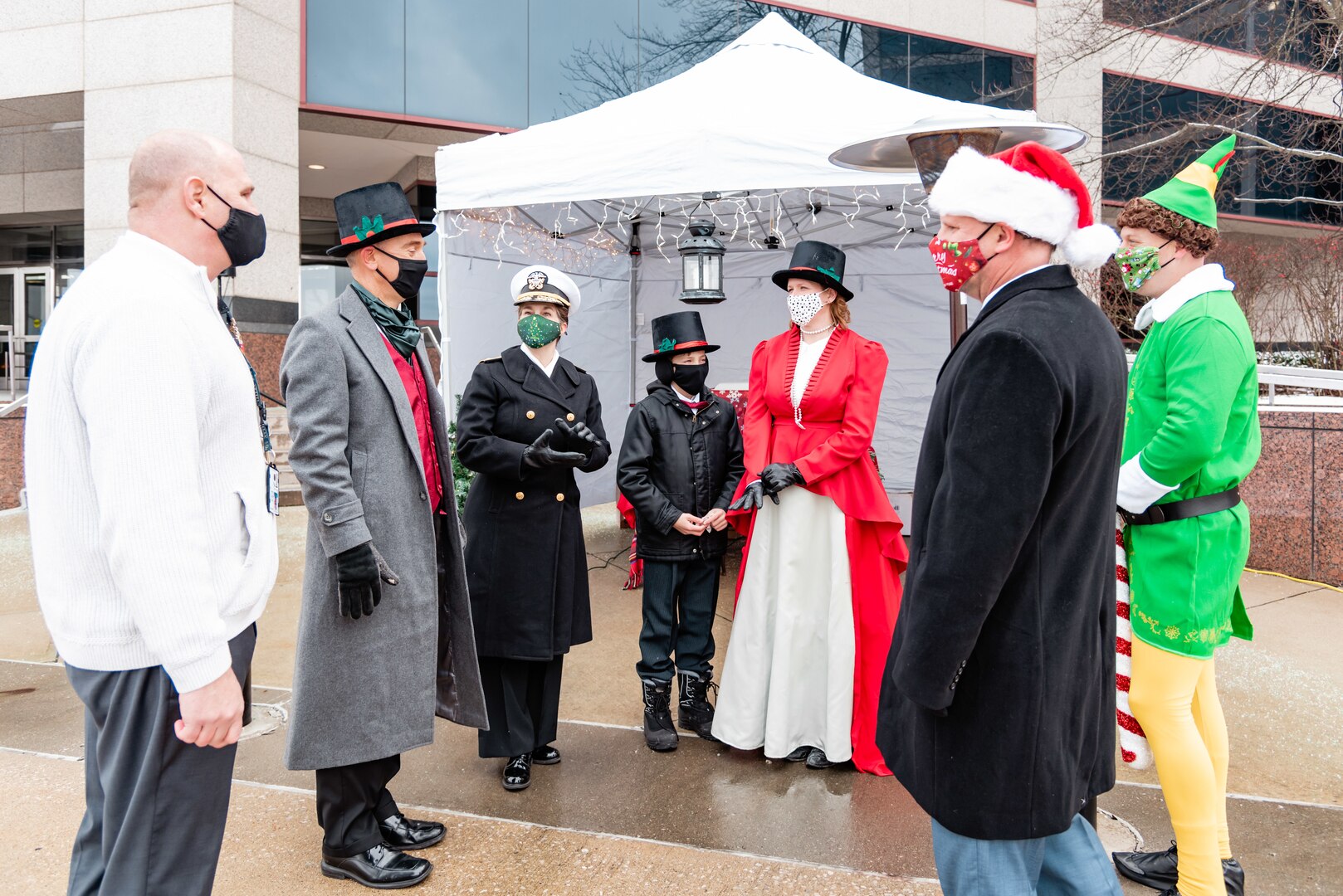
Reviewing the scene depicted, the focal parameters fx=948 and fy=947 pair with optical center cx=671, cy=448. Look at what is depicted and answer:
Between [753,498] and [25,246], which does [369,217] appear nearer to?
[753,498]

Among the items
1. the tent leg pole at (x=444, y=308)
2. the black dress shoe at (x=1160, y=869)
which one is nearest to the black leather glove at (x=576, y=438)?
the tent leg pole at (x=444, y=308)

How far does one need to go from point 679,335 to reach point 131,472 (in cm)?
277

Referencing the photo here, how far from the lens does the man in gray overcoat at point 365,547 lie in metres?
2.75

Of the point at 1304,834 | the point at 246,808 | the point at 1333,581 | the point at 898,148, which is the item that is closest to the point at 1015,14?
the point at 1333,581

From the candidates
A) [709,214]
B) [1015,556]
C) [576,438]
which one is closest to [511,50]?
[709,214]

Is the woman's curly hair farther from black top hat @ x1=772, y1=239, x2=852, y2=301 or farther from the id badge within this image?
the id badge

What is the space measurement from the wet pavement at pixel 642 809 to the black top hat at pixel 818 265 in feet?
6.58

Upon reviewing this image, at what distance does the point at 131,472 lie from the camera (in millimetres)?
1651

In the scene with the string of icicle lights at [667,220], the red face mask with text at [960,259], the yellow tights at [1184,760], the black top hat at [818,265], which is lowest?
the yellow tights at [1184,760]

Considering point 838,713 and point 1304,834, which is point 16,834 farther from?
point 1304,834

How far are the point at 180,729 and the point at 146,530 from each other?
1.20 ft

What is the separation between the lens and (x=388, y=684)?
9.48 ft

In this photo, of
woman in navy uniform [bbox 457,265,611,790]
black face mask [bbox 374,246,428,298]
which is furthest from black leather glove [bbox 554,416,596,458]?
black face mask [bbox 374,246,428,298]

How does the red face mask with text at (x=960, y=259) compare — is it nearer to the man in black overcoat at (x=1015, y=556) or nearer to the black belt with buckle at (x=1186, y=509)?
the man in black overcoat at (x=1015, y=556)
